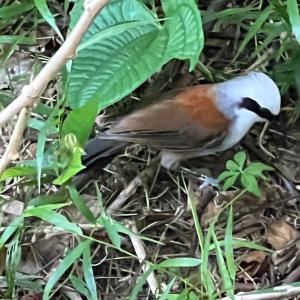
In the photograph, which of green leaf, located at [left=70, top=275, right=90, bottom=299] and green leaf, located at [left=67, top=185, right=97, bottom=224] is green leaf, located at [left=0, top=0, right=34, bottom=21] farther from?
green leaf, located at [left=70, top=275, right=90, bottom=299]

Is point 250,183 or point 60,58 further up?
point 60,58

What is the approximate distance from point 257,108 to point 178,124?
10.9 inches

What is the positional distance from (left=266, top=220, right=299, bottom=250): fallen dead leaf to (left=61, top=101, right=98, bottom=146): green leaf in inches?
33.8

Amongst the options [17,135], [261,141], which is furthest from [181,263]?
[261,141]

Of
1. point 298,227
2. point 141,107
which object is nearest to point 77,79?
point 141,107

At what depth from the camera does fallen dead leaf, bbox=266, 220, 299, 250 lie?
2928mm

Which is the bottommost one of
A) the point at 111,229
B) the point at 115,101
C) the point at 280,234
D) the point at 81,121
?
the point at 280,234

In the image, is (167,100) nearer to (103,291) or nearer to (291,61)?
(291,61)

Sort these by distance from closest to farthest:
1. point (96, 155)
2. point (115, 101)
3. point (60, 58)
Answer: point (60, 58), point (115, 101), point (96, 155)

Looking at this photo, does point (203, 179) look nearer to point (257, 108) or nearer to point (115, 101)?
point (257, 108)

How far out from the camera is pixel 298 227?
9.78 feet

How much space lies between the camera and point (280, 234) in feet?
9.70

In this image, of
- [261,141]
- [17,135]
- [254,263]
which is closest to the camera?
[17,135]

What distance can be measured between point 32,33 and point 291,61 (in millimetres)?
1023
